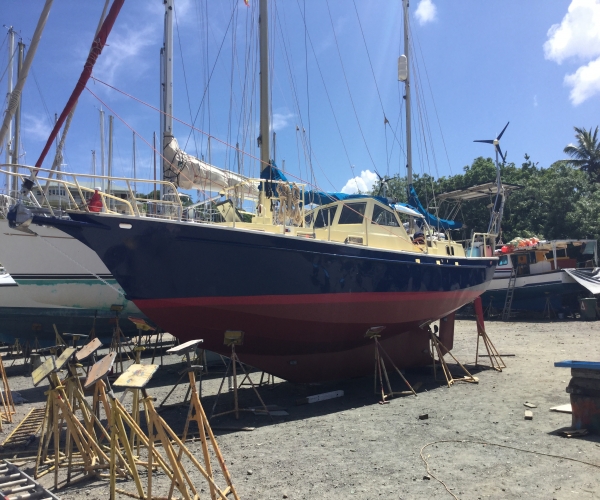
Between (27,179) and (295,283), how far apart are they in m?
3.70

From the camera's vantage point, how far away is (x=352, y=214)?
8766mm

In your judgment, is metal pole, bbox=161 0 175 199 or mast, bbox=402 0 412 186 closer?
metal pole, bbox=161 0 175 199

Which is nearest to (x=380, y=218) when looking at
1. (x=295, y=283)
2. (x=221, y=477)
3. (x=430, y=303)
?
(x=430, y=303)

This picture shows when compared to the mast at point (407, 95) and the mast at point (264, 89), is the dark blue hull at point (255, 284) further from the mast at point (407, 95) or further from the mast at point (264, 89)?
the mast at point (407, 95)

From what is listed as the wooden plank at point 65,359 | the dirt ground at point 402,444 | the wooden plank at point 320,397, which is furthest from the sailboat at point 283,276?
the wooden plank at point 65,359

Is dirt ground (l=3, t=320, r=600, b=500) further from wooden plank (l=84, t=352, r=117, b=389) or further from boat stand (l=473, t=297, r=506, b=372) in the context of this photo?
wooden plank (l=84, t=352, r=117, b=389)

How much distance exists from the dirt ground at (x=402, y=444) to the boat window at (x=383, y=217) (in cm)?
284

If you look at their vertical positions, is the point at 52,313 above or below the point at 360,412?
above

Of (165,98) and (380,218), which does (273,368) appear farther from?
(165,98)

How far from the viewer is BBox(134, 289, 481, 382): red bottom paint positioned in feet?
21.2

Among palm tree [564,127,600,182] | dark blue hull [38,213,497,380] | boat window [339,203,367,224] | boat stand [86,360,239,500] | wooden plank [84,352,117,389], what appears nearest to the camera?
boat stand [86,360,239,500]

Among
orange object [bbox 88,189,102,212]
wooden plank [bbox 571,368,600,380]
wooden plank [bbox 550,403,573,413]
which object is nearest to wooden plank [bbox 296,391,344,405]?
wooden plank [bbox 550,403,573,413]

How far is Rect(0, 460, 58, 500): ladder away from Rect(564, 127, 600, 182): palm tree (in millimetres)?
36257

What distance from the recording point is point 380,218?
347 inches
